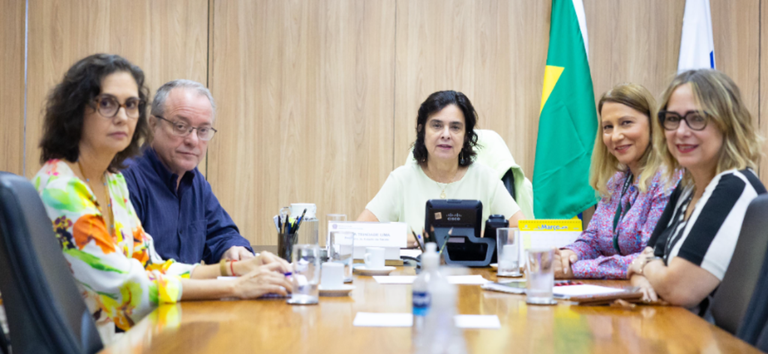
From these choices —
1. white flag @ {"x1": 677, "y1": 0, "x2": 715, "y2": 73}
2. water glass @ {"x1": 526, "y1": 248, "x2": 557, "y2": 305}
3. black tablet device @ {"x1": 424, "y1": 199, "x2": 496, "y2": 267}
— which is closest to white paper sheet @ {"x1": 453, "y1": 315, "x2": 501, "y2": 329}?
water glass @ {"x1": 526, "y1": 248, "x2": 557, "y2": 305}

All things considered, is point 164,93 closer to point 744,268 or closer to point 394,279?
point 394,279

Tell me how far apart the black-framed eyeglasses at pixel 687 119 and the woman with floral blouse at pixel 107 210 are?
46.1 inches

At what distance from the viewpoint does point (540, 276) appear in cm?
149

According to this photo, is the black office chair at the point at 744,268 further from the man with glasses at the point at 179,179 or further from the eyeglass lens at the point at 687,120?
the man with glasses at the point at 179,179

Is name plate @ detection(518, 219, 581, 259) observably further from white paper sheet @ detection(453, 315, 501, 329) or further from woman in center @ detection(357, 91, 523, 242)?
white paper sheet @ detection(453, 315, 501, 329)

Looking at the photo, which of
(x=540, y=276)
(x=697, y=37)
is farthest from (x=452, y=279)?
(x=697, y=37)

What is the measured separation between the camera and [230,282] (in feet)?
5.02

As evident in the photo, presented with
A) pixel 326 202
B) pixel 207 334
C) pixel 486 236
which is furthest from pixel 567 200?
pixel 207 334

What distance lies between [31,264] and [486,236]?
1640 millimetres

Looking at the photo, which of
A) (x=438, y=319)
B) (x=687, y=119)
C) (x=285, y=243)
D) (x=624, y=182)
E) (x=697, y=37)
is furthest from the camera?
(x=697, y=37)

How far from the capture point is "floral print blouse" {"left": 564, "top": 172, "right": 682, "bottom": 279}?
2.03m

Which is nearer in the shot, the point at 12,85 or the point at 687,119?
the point at 687,119

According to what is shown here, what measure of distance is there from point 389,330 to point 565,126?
3.35 metres

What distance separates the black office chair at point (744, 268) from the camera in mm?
1295
